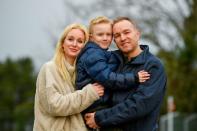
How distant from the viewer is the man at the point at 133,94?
497 centimetres

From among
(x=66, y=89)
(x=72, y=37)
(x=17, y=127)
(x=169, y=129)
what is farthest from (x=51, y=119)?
(x=17, y=127)

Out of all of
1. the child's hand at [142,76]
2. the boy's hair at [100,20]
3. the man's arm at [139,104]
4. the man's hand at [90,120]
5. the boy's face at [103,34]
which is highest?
the boy's hair at [100,20]

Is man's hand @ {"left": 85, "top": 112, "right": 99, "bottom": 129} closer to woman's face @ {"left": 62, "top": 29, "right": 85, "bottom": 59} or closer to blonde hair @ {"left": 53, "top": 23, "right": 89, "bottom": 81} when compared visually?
blonde hair @ {"left": 53, "top": 23, "right": 89, "bottom": 81}

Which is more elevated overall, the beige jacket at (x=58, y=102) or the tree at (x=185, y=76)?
the beige jacket at (x=58, y=102)

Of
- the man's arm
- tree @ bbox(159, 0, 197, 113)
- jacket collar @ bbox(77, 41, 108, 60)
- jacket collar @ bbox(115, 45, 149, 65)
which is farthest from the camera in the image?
tree @ bbox(159, 0, 197, 113)

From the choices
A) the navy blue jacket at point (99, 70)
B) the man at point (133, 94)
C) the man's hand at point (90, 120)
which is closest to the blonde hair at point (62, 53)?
the navy blue jacket at point (99, 70)

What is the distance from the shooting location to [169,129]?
21.9 m

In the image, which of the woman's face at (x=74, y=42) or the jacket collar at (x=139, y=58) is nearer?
the jacket collar at (x=139, y=58)

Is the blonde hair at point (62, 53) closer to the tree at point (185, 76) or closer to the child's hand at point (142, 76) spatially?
the child's hand at point (142, 76)

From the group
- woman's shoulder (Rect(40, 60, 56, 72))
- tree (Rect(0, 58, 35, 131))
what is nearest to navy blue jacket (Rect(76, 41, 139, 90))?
woman's shoulder (Rect(40, 60, 56, 72))

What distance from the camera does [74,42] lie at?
17.4ft

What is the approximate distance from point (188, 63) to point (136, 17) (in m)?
6.97

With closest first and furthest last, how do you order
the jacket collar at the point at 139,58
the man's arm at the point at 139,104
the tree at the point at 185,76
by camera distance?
1. the man's arm at the point at 139,104
2. the jacket collar at the point at 139,58
3. the tree at the point at 185,76

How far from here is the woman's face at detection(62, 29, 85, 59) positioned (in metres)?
5.29
